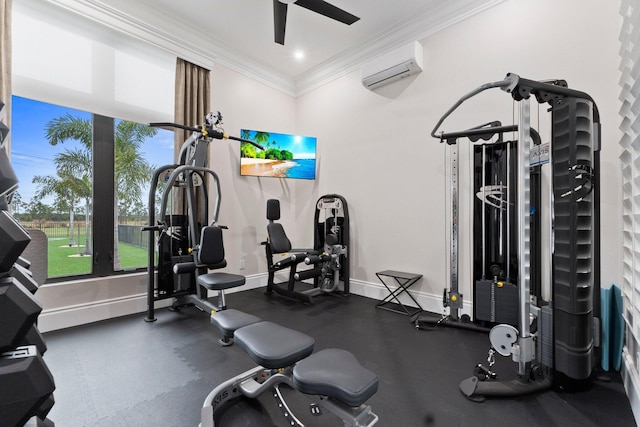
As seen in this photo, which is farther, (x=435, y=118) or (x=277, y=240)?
(x=277, y=240)

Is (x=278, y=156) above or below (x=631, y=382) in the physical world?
above

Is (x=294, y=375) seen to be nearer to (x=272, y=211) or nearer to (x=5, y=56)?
(x=272, y=211)

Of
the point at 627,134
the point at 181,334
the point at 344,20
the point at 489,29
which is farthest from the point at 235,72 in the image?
the point at 627,134

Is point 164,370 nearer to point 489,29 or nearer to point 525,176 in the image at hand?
point 525,176

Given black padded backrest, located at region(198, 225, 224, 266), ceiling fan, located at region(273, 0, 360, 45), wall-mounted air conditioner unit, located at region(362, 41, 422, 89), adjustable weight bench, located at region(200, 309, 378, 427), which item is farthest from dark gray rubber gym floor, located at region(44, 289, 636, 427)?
ceiling fan, located at region(273, 0, 360, 45)

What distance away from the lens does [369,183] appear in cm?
387

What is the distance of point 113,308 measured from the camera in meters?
3.03

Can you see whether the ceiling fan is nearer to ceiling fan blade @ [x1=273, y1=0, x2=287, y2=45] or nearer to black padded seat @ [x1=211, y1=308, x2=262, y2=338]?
ceiling fan blade @ [x1=273, y1=0, x2=287, y2=45]

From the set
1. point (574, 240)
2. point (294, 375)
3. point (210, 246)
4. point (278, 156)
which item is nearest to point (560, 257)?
point (574, 240)

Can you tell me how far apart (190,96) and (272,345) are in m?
3.38

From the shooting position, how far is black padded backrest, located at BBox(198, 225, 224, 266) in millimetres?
2840

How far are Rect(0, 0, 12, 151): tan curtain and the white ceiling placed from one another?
44 cm

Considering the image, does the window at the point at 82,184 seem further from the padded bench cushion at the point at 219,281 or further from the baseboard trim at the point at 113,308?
the padded bench cushion at the point at 219,281

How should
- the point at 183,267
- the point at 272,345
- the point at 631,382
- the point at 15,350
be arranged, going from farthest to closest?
the point at 183,267
the point at 631,382
the point at 272,345
the point at 15,350
